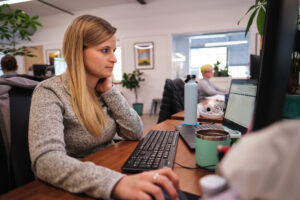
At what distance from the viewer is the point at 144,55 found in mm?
5652

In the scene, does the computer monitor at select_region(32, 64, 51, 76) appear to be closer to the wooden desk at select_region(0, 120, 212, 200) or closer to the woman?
the woman

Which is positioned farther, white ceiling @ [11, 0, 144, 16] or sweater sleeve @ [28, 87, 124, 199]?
white ceiling @ [11, 0, 144, 16]

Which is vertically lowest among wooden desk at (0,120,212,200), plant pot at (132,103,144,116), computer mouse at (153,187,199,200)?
plant pot at (132,103,144,116)

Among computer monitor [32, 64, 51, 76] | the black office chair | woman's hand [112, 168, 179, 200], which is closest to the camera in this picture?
woman's hand [112, 168, 179, 200]

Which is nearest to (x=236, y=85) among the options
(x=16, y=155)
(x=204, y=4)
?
(x=16, y=155)

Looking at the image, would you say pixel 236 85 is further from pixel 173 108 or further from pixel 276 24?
pixel 173 108

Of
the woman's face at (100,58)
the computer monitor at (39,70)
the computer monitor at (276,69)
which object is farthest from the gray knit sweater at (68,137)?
the computer monitor at (39,70)

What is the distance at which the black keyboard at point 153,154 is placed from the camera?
61 cm

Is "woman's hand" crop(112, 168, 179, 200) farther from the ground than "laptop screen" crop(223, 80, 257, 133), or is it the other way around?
"laptop screen" crop(223, 80, 257, 133)

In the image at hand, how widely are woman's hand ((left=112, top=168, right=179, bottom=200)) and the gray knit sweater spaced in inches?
1.0

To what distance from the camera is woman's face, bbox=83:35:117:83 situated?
921mm

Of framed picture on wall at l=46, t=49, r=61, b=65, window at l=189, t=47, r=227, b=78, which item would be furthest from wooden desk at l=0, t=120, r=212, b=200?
window at l=189, t=47, r=227, b=78

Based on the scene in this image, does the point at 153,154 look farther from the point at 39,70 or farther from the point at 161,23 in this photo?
the point at 161,23

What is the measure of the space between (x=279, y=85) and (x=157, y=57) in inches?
212
